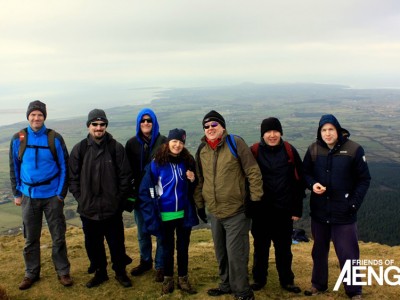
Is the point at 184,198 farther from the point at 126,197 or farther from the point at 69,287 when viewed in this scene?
the point at 69,287

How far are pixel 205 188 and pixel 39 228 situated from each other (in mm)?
3590

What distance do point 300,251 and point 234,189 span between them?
7125 mm

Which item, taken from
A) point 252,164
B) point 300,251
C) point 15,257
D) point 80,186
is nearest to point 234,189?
point 252,164

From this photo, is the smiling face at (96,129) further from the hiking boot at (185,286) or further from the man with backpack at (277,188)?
the hiking boot at (185,286)

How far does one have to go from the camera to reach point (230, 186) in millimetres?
5469

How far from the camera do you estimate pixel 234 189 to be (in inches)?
216

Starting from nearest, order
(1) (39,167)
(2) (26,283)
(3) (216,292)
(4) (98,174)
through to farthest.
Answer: (4) (98,174), (1) (39,167), (3) (216,292), (2) (26,283)

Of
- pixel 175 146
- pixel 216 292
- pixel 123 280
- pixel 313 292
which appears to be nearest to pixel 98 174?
pixel 175 146

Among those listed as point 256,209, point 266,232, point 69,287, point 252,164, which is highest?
point 252,164

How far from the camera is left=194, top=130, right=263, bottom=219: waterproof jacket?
5408 mm

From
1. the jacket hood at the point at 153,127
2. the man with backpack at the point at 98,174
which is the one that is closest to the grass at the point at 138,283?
the man with backpack at the point at 98,174

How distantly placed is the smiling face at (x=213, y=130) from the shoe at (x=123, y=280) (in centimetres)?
362

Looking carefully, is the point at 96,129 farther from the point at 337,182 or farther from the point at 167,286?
the point at 337,182

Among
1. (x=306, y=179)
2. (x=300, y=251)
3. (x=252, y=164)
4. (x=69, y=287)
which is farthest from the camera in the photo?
(x=300, y=251)
